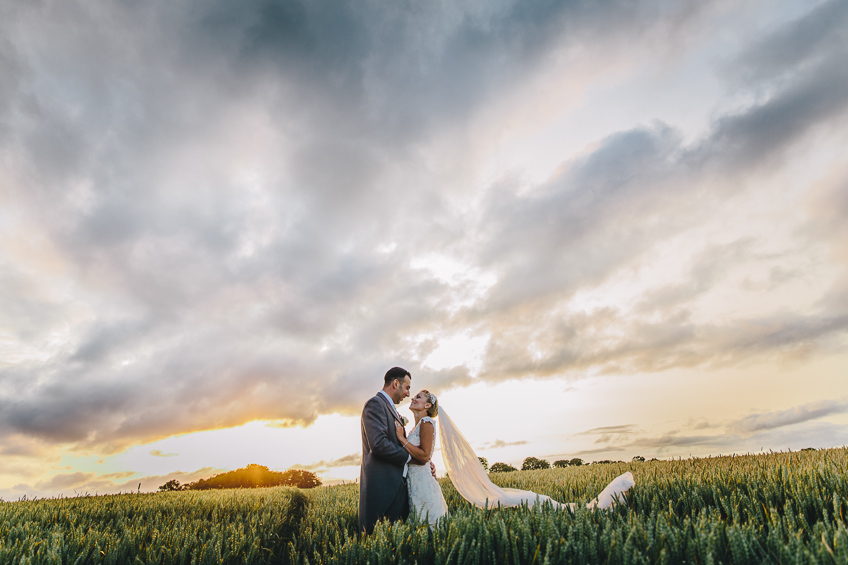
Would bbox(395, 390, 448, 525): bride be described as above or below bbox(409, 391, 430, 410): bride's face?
below

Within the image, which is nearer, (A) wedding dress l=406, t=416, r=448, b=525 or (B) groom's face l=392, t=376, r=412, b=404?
(A) wedding dress l=406, t=416, r=448, b=525

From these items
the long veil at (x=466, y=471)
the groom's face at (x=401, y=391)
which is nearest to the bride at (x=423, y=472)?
the groom's face at (x=401, y=391)

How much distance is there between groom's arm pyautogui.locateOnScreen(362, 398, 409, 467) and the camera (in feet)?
19.6

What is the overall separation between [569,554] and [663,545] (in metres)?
0.67

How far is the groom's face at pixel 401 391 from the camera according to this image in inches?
266

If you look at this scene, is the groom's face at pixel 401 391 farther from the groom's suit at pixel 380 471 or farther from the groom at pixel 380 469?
the groom's suit at pixel 380 471

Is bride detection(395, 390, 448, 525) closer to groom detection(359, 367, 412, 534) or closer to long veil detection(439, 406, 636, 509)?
groom detection(359, 367, 412, 534)

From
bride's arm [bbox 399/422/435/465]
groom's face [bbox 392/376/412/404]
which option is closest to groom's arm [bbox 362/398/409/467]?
bride's arm [bbox 399/422/435/465]

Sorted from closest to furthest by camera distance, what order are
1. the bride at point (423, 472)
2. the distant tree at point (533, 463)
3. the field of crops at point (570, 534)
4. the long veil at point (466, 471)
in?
the field of crops at point (570, 534) → the bride at point (423, 472) → the long veil at point (466, 471) → the distant tree at point (533, 463)

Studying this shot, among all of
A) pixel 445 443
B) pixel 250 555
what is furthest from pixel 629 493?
pixel 250 555

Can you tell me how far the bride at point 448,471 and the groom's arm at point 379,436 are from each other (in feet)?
0.67

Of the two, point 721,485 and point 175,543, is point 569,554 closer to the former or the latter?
point 721,485

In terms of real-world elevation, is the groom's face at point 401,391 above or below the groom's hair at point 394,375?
below

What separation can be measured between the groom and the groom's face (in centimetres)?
37
